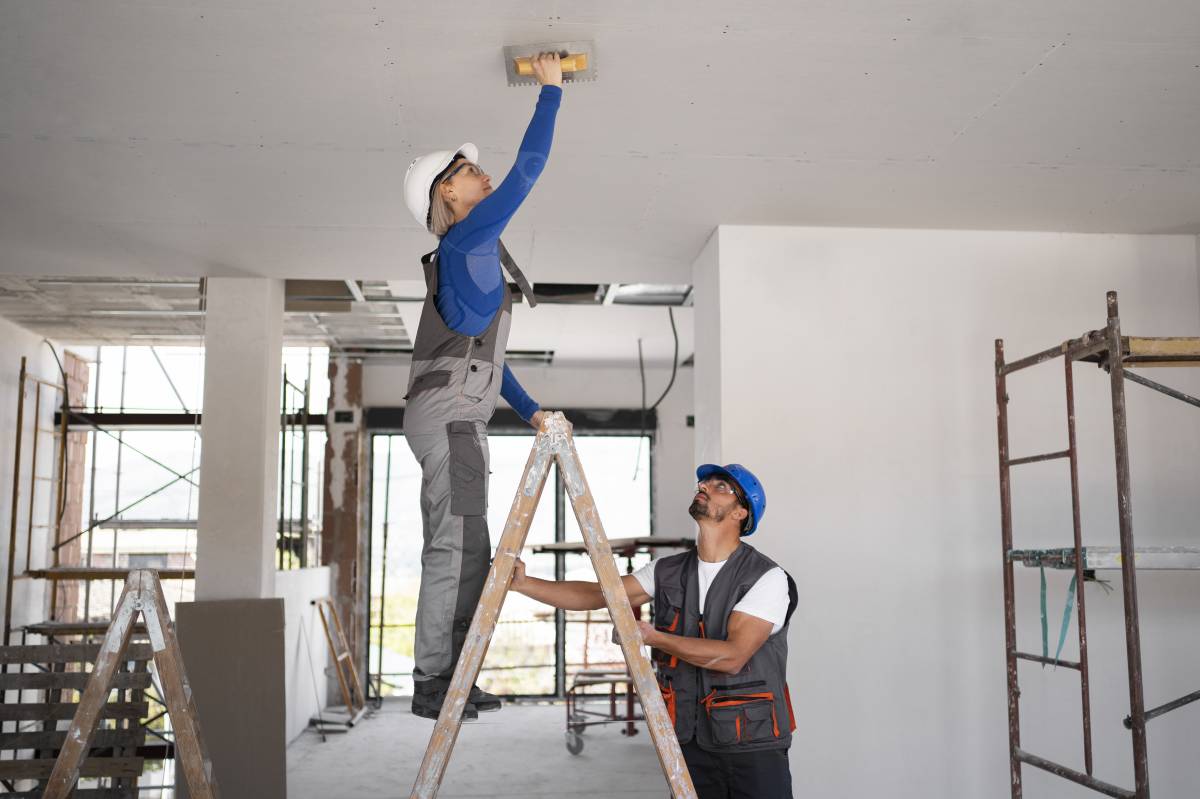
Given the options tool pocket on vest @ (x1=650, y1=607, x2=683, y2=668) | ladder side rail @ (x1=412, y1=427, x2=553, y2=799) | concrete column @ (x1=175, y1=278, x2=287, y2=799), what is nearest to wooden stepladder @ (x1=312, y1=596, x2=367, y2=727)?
concrete column @ (x1=175, y1=278, x2=287, y2=799)

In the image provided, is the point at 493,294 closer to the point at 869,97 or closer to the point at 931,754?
the point at 869,97

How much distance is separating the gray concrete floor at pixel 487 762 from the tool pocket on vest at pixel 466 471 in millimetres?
3487

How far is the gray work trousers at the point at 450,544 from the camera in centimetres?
228

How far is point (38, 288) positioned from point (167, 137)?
333 centimetres

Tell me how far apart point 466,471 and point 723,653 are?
864 mm

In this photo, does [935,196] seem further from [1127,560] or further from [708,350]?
[1127,560]

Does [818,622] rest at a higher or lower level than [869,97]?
lower

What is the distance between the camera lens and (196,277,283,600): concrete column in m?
5.29

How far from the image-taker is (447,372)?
2.37 m

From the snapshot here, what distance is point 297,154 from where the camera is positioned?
3883mm

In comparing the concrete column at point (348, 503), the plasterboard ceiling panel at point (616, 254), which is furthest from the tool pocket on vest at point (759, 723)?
the concrete column at point (348, 503)

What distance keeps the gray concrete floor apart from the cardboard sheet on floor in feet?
2.48

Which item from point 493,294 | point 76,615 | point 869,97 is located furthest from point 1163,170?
point 76,615

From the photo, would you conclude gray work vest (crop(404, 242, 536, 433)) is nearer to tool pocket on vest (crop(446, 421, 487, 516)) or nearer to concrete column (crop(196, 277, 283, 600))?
tool pocket on vest (crop(446, 421, 487, 516))
